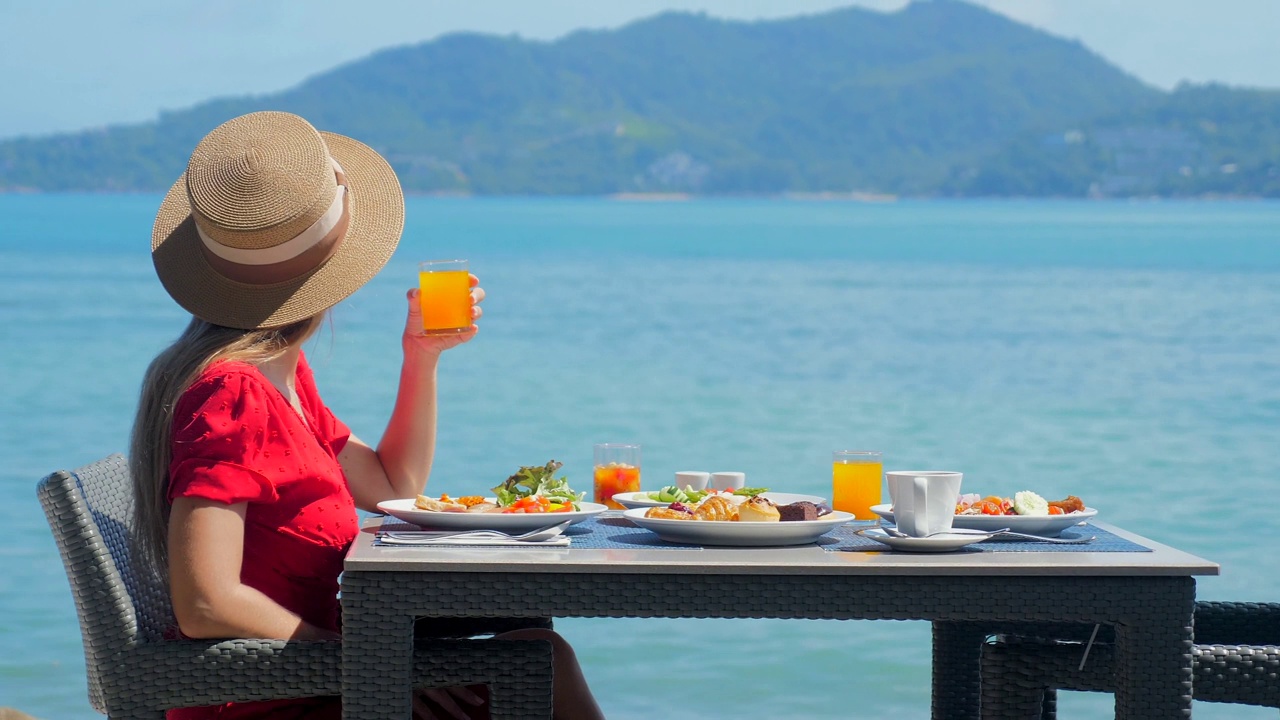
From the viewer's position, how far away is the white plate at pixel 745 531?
1852 millimetres

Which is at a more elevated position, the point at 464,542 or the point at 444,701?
the point at 464,542

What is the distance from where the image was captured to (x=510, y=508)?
6.60 feet

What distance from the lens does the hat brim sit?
77.1 inches

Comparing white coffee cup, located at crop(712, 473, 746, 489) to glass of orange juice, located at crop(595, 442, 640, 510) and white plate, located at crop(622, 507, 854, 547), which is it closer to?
glass of orange juice, located at crop(595, 442, 640, 510)

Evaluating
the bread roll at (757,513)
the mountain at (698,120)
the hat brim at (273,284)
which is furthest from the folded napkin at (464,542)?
the mountain at (698,120)

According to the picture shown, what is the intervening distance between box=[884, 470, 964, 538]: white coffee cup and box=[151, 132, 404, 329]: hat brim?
742 millimetres

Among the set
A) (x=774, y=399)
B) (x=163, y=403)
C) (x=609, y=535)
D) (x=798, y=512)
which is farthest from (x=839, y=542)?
(x=774, y=399)

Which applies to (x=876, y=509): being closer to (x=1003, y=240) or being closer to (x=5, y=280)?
(x=5, y=280)

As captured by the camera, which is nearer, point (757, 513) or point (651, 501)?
point (757, 513)

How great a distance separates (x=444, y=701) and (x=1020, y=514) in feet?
2.69

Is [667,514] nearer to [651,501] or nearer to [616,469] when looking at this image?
[651,501]

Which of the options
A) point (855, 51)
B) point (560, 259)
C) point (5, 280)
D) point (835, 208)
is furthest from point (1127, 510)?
point (855, 51)

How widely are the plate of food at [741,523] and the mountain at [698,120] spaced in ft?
283

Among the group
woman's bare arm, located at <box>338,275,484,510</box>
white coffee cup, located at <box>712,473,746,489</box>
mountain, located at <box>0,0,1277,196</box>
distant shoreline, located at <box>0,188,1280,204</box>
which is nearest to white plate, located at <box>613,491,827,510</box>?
white coffee cup, located at <box>712,473,746,489</box>
